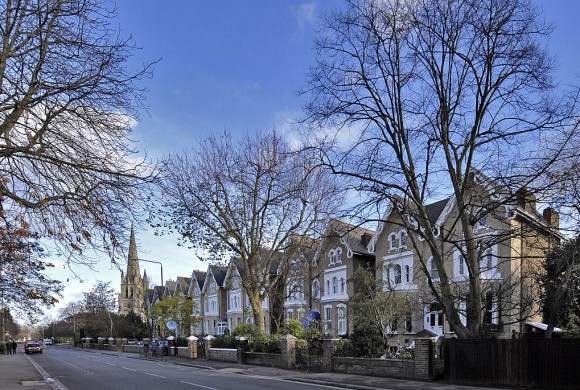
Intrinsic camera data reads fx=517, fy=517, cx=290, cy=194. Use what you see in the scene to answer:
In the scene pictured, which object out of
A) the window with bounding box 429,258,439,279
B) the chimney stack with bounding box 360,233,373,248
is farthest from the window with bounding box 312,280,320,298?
the window with bounding box 429,258,439,279

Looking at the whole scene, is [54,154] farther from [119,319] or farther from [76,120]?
[119,319]

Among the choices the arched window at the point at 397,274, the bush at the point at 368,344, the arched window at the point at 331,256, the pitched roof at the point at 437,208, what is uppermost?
the pitched roof at the point at 437,208

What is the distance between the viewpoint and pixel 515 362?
16.7m

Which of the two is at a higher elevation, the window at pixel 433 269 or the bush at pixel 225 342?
the window at pixel 433 269

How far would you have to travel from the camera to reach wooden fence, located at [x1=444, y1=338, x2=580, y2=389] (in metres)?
15.5

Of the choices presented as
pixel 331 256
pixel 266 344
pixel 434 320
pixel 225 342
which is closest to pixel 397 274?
pixel 434 320

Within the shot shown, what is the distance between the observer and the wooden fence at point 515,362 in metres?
15.5

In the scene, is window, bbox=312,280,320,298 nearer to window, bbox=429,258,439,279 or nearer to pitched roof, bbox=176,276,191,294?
window, bbox=429,258,439,279

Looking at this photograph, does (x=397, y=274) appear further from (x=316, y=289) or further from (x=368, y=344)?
(x=368, y=344)

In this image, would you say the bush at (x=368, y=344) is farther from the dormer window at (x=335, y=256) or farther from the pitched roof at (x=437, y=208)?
the dormer window at (x=335, y=256)

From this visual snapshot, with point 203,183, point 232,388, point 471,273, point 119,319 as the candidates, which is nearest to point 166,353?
point 203,183

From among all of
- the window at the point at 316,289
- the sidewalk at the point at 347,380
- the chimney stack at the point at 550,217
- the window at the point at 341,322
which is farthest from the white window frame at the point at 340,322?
the chimney stack at the point at 550,217

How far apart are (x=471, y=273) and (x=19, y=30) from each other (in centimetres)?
1550

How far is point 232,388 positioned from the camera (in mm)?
17641
